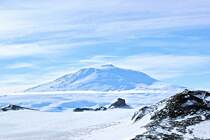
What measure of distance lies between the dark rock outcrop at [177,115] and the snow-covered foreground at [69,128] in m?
1.60

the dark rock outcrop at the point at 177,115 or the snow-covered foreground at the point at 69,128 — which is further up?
the dark rock outcrop at the point at 177,115

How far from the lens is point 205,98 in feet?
160

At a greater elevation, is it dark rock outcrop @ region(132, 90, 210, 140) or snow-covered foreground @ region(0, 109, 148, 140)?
dark rock outcrop @ region(132, 90, 210, 140)

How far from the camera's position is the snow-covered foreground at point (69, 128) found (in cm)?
4356

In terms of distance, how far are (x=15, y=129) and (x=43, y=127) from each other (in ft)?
10.7

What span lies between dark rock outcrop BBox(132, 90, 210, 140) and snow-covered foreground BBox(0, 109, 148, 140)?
160 centimetres

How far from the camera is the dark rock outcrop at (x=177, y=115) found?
3716 centimetres

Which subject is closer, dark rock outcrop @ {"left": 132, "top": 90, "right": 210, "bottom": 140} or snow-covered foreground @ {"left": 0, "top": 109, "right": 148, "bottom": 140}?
dark rock outcrop @ {"left": 132, "top": 90, "right": 210, "bottom": 140}

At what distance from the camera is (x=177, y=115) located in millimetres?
43719

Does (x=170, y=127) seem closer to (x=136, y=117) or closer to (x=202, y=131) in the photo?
(x=202, y=131)

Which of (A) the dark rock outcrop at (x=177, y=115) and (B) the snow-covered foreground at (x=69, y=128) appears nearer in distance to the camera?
(A) the dark rock outcrop at (x=177, y=115)

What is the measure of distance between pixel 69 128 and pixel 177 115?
14.5 m

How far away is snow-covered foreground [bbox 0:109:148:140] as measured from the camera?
43.6 metres

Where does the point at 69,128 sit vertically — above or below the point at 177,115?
below
